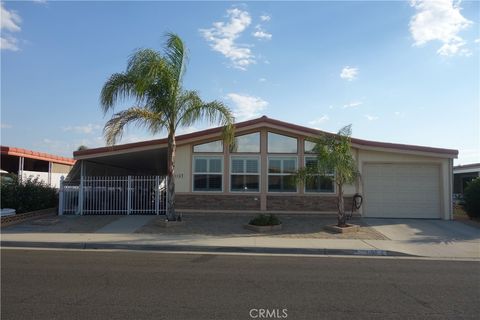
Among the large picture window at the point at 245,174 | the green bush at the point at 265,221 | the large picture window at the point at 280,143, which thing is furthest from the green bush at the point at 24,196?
the large picture window at the point at 280,143

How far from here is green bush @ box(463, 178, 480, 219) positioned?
63.0ft

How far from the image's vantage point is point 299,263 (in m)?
10.5

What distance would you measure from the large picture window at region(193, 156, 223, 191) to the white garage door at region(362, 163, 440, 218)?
618 centimetres

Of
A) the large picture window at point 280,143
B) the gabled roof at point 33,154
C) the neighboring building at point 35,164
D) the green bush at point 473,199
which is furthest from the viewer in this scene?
the neighboring building at point 35,164

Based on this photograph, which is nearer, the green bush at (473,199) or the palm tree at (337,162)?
the palm tree at (337,162)

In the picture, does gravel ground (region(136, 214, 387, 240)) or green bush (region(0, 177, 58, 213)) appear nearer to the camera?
gravel ground (region(136, 214, 387, 240))

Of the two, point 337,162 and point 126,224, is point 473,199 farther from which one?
point 126,224

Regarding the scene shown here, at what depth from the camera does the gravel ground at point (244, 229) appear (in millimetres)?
15312

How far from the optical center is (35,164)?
30016 millimetres

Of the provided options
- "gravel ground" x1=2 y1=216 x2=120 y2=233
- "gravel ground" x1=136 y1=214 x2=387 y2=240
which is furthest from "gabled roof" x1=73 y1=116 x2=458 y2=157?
"gravel ground" x1=2 y1=216 x2=120 y2=233

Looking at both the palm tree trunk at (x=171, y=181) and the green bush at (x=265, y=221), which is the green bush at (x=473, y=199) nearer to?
the green bush at (x=265, y=221)

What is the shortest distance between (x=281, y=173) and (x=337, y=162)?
4.23m

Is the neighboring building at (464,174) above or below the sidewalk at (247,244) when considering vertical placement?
above

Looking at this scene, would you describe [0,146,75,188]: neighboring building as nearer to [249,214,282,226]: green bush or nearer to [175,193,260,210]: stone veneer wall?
[175,193,260,210]: stone veneer wall
